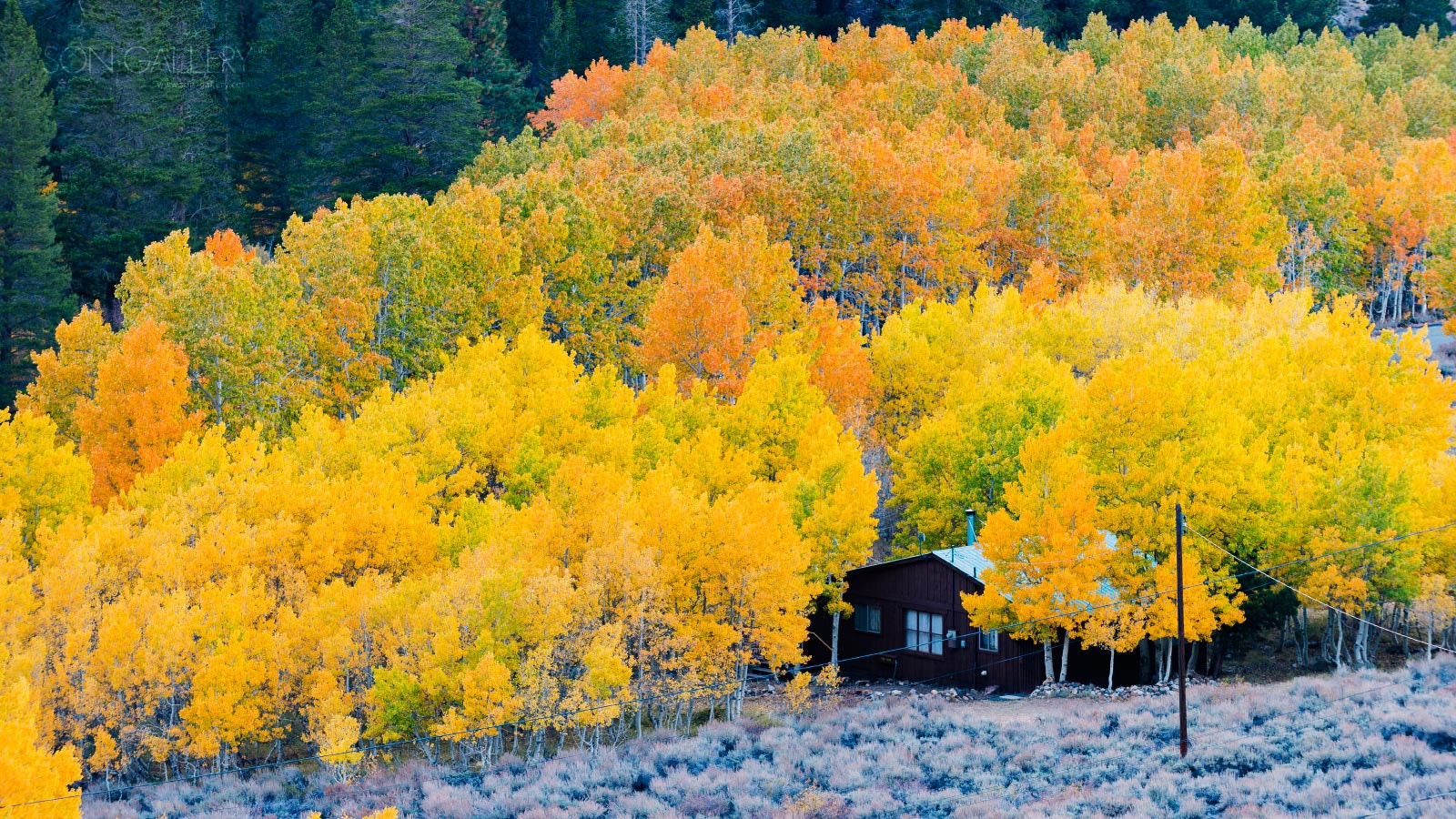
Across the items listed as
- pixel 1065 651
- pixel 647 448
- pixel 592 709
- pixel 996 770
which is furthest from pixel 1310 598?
pixel 592 709

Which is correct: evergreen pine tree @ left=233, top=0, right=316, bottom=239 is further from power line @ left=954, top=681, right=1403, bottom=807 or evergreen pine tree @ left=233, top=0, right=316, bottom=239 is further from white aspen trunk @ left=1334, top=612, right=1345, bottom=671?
power line @ left=954, top=681, right=1403, bottom=807

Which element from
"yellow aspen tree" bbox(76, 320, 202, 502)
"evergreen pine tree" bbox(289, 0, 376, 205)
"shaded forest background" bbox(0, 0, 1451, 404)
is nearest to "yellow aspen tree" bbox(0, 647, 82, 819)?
"yellow aspen tree" bbox(76, 320, 202, 502)

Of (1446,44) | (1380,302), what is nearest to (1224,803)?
(1380,302)

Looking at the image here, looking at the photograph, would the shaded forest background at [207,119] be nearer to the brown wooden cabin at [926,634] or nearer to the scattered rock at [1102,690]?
the brown wooden cabin at [926,634]

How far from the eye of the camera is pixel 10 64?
64.4 metres

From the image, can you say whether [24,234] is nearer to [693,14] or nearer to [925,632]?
[925,632]

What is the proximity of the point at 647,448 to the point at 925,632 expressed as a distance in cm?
1109

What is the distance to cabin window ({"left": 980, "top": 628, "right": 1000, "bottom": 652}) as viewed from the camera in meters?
42.8

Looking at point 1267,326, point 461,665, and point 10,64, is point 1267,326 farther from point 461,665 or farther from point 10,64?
point 10,64

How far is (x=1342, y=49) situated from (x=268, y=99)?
8984 centimetres

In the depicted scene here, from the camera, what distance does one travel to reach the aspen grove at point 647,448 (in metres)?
36.9

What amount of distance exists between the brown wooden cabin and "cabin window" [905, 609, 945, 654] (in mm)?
29

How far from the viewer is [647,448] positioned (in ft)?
156

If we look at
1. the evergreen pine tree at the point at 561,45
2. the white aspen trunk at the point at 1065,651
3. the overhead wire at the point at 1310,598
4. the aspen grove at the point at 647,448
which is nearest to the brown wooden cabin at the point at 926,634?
the white aspen trunk at the point at 1065,651
